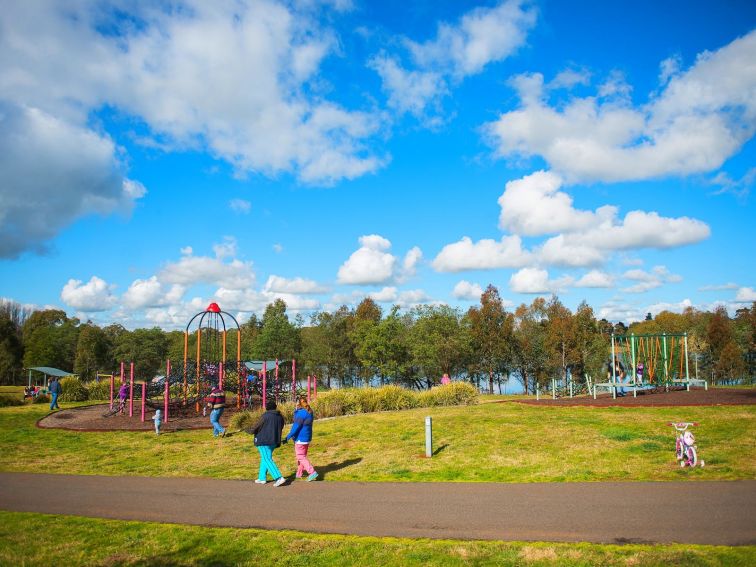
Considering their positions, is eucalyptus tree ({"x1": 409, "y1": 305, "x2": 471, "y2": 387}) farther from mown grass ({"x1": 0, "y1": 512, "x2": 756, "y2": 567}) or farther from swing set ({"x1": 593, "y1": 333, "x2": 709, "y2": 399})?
mown grass ({"x1": 0, "y1": 512, "x2": 756, "y2": 567})

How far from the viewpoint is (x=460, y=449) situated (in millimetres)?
12836

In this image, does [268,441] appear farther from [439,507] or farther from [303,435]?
[439,507]

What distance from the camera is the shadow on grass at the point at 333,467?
11.4 m

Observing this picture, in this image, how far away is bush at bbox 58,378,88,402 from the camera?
32344 millimetres

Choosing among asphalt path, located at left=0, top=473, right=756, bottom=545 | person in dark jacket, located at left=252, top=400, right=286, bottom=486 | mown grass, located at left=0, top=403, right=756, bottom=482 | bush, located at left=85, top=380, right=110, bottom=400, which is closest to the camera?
asphalt path, located at left=0, top=473, right=756, bottom=545

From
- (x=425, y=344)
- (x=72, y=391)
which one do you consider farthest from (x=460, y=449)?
(x=425, y=344)

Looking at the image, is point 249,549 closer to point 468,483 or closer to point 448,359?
point 468,483

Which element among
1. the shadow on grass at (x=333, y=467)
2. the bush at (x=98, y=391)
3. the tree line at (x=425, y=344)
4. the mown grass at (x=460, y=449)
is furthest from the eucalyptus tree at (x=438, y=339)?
the shadow on grass at (x=333, y=467)

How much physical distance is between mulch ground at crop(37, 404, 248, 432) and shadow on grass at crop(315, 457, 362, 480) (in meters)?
8.43

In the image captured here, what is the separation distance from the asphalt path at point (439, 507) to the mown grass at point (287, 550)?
36cm

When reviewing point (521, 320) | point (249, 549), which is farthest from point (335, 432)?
point (521, 320)

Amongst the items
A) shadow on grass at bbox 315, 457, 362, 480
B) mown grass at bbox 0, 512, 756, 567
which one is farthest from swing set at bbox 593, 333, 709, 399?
mown grass at bbox 0, 512, 756, 567

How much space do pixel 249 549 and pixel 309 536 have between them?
2.75 ft

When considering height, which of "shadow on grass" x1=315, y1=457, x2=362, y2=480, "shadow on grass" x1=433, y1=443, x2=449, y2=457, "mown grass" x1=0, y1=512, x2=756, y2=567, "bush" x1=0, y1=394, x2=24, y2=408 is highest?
"mown grass" x1=0, y1=512, x2=756, y2=567
